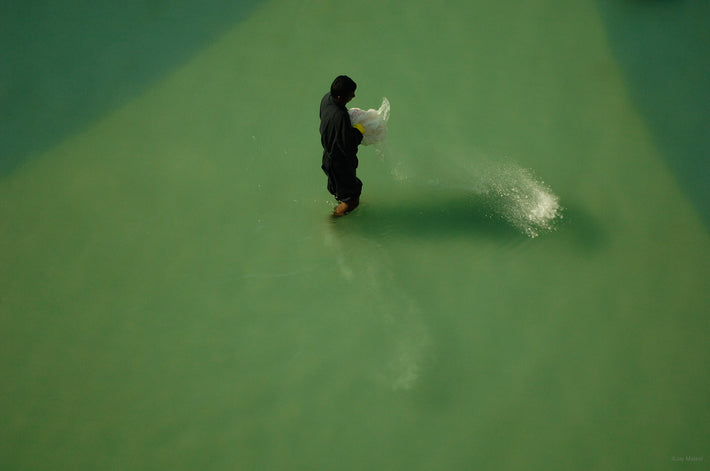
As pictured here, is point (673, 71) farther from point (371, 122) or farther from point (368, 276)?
point (368, 276)

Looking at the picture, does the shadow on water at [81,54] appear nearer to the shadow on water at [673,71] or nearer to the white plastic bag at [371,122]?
the white plastic bag at [371,122]

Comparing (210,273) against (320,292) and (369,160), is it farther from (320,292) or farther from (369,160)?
(369,160)

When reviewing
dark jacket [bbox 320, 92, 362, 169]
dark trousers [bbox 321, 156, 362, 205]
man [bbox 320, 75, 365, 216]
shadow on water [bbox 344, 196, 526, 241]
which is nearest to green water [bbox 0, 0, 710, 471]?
shadow on water [bbox 344, 196, 526, 241]

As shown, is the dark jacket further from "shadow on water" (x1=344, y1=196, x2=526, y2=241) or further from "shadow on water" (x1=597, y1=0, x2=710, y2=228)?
"shadow on water" (x1=597, y1=0, x2=710, y2=228)

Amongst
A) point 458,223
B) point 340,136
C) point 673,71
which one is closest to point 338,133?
point 340,136

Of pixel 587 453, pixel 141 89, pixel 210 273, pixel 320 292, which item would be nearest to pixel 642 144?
pixel 587 453

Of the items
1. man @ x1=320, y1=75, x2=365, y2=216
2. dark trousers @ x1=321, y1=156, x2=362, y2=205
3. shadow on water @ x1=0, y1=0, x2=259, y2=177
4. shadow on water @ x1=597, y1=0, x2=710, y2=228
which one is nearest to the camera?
man @ x1=320, y1=75, x2=365, y2=216
